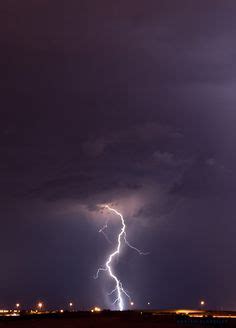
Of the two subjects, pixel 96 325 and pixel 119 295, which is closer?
pixel 96 325

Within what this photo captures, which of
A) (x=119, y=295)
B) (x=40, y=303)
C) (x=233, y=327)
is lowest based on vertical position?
(x=233, y=327)

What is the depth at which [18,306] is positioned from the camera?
515ft

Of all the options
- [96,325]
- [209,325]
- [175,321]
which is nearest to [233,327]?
[209,325]

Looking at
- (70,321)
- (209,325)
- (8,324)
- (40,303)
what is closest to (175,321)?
(209,325)

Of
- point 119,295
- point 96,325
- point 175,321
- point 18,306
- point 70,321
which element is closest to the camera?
point 96,325

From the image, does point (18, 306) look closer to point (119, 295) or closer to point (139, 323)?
point (119, 295)

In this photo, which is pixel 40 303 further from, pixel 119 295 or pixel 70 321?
pixel 70 321

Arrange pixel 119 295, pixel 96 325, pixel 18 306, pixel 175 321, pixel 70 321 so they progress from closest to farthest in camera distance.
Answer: pixel 96 325 → pixel 70 321 → pixel 175 321 → pixel 119 295 → pixel 18 306

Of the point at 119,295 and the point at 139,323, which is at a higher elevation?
the point at 119,295

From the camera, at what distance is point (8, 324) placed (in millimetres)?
81625

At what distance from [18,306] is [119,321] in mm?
73109

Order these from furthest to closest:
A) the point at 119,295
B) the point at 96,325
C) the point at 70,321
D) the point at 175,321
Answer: the point at 119,295, the point at 175,321, the point at 70,321, the point at 96,325

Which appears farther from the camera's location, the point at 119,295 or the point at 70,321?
the point at 119,295

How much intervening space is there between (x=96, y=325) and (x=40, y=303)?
61047 millimetres
